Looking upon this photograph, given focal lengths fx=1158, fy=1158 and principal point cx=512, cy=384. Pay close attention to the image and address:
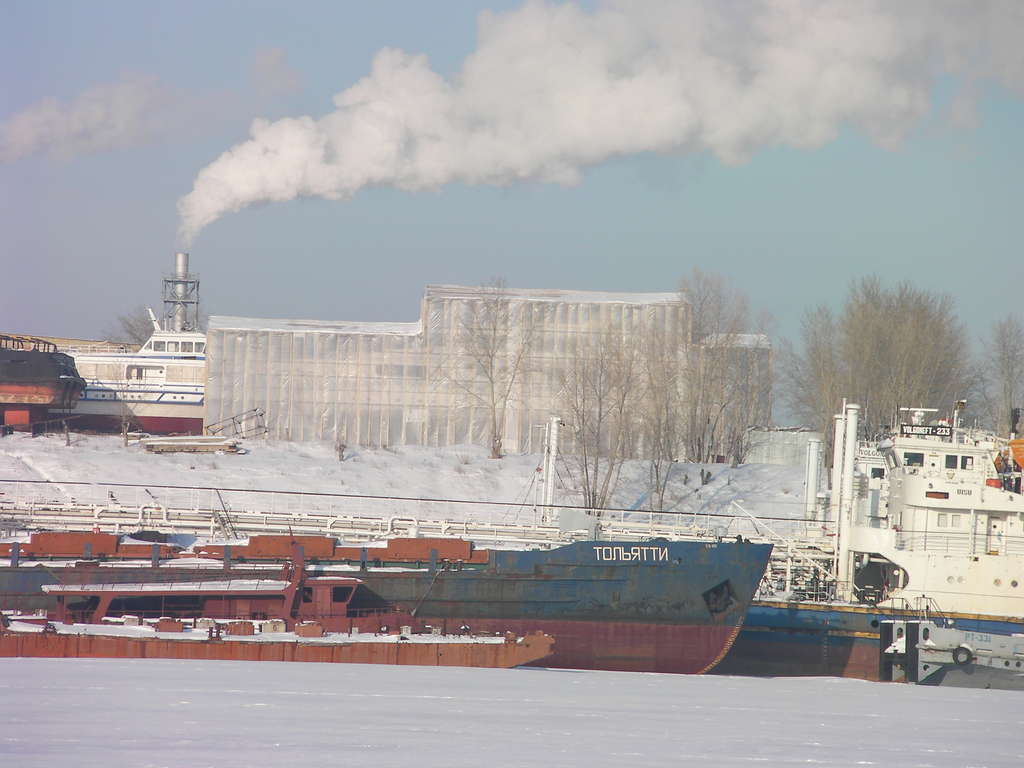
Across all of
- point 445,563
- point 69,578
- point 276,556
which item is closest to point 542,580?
point 445,563

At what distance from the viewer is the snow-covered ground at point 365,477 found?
4638 centimetres

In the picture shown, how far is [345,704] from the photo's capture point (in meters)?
15.2

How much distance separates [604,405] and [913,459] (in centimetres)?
2391

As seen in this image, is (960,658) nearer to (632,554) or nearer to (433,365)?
(632,554)

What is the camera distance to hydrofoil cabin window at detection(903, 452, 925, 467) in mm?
29781

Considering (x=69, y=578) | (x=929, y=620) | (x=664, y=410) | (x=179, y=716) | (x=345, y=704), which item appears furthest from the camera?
(x=664, y=410)

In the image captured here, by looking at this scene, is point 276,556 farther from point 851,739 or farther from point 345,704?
point 851,739

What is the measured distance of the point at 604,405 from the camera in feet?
174

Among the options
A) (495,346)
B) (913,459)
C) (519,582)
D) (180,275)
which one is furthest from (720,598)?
(180,275)

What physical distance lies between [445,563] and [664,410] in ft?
95.6

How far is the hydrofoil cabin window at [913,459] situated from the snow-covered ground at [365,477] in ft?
46.6

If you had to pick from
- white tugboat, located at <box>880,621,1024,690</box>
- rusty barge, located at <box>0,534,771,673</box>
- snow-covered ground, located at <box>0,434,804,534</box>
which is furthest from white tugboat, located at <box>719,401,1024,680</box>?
snow-covered ground, located at <box>0,434,804,534</box>

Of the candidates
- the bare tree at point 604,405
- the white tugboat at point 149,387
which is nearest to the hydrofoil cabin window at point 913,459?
the bare tree at point 604,405

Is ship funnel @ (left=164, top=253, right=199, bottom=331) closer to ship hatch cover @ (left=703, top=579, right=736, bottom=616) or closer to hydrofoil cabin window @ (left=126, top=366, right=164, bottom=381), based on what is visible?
A: hydrofoil cabin window @ (left=126, top=366, right=164, bottom=381)
